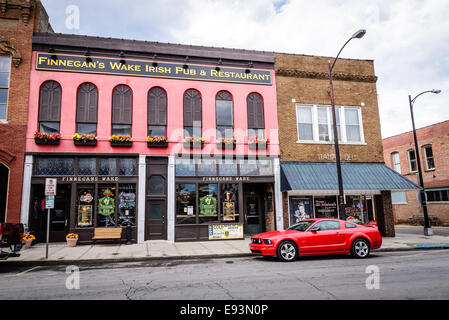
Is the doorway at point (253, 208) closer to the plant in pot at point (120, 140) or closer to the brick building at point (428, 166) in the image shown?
the plant in pot at point (120, 140)

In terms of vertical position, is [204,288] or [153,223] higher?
[153,223]

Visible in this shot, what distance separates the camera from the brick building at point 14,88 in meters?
13.9

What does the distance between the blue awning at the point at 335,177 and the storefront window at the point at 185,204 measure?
4.71 metres

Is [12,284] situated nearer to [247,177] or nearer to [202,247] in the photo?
[202,247]

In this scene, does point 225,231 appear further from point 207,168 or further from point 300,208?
point 300,208

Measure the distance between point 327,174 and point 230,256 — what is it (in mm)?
7559

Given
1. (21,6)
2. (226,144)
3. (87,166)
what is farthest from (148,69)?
(21,6)

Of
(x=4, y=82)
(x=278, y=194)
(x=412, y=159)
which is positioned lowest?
A: (x=278, y=194)

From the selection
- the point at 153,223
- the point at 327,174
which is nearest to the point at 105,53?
the point at 153,223

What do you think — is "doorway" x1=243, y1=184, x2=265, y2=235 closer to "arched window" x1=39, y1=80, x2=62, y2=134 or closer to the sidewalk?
the sidewalk

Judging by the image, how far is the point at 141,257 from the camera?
36.9 feet

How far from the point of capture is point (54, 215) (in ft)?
49.4

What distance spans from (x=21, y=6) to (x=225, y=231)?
14.8 meters
